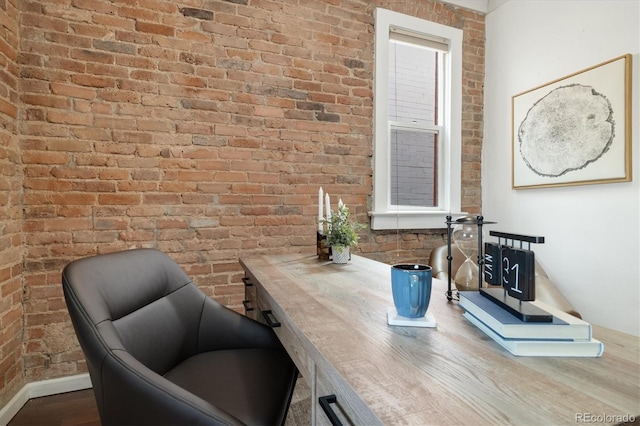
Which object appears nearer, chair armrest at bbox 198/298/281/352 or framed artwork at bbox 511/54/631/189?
chair armrest at bbox 198/298/281/352

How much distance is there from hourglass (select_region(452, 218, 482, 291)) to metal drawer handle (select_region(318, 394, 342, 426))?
2.09ft

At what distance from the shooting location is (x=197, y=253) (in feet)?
7.64

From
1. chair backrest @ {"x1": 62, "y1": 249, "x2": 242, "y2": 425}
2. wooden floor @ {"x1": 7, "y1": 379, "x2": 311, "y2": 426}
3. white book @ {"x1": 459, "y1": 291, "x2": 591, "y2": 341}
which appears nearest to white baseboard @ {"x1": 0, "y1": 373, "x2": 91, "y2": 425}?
wooden floor @ {"x1": 7, "y1": 379, "x2": 311, "y2": 426}

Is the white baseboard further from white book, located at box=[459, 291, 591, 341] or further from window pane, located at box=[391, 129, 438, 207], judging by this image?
window pane, located at box=[391, 129, 438, 207]

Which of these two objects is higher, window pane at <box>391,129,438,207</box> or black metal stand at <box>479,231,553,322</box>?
window pane at <box>391,129,438,207</box>

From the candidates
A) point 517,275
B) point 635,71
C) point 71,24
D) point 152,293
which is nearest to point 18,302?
point 152,293

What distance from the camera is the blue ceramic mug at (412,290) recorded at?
2.95 ft

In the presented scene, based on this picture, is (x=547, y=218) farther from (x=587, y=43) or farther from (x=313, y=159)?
(x=313, y=159)

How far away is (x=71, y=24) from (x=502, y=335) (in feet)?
8.80

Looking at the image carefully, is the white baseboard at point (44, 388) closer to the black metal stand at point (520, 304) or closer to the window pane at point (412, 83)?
the black metal stand at point (520, 304)

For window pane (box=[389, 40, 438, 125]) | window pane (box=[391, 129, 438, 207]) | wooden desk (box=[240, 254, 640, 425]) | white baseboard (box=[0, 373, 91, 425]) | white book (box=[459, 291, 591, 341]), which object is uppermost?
window pane (box=[389, 40, 438, 125])

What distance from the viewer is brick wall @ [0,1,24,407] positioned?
178 centimetres

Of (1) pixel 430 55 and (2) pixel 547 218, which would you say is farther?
(1) pixel 430 55

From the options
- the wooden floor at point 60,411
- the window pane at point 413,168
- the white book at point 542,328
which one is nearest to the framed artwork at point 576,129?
the window pane at point 413,168
